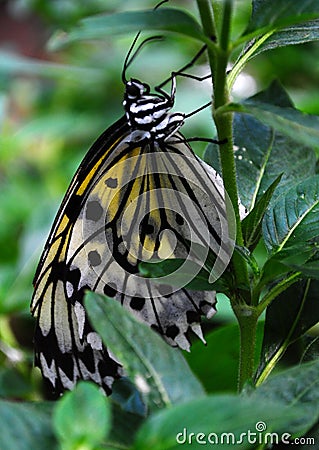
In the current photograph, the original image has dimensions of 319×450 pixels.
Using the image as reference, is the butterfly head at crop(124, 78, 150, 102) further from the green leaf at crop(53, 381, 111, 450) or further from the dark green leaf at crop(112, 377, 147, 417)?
the green leaf at crop(53, 381, 111, 450)

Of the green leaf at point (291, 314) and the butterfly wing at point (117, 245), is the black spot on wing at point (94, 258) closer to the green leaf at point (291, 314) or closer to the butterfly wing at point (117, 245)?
the butterfly wing at point (117, 245)

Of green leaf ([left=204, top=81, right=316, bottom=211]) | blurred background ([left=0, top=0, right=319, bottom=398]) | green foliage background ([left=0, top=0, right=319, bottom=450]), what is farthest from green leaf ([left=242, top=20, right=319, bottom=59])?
blurred background ([left=0, top=0, right=319, bottom=398])

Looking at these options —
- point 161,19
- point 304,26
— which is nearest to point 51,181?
point 304,26

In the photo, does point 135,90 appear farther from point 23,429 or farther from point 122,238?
point 23,429

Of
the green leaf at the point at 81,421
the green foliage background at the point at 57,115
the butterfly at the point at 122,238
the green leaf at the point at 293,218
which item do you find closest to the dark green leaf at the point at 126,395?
the butterfly at the point at 122,238

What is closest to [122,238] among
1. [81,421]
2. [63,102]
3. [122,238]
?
[122,238]

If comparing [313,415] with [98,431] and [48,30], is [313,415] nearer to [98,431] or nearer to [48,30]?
[98,431]

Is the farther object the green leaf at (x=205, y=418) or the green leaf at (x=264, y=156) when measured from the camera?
the green leaf at (x=264, y=156)

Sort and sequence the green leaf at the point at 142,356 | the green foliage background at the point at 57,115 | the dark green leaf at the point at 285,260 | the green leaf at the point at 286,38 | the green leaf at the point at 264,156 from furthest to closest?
the green foliage background at the point at 57,115 → the green leaf at the point at 264,156 → the green leaf at the point at 286,38 → the dark green leaf at the point at 285,260 → the green leaf at the point at 142,356
